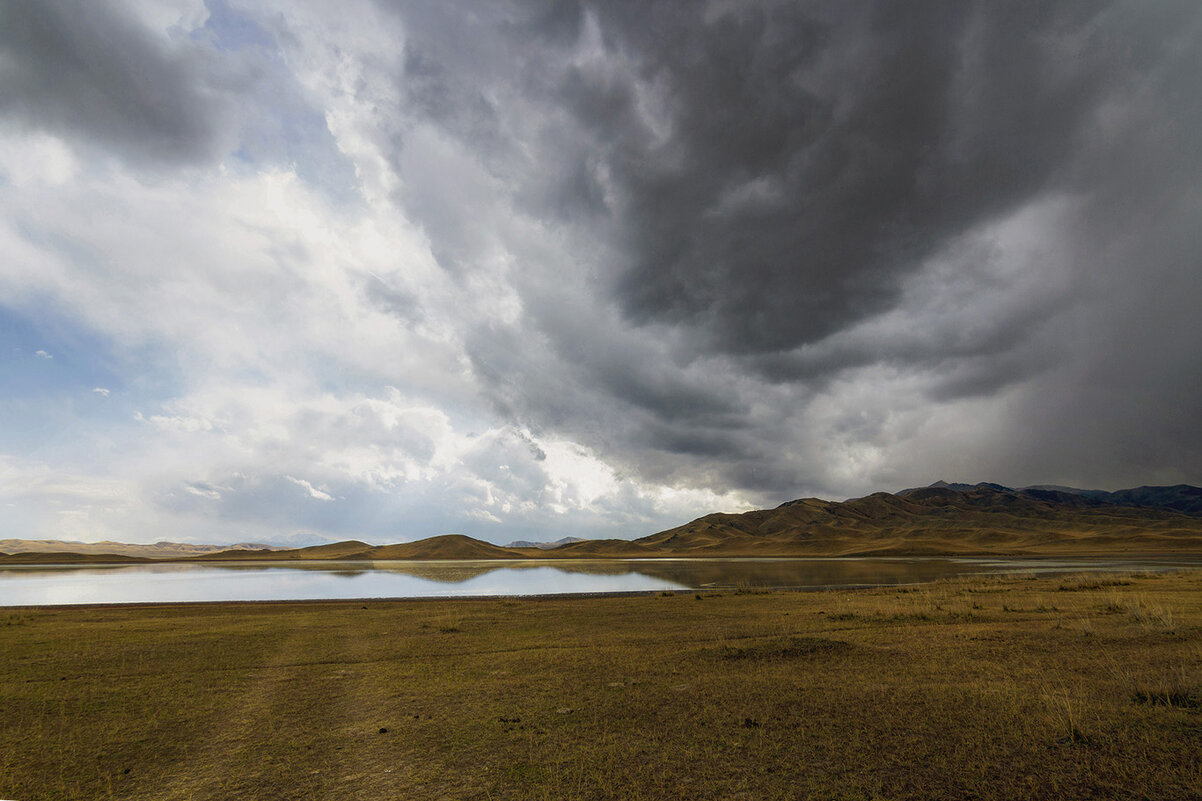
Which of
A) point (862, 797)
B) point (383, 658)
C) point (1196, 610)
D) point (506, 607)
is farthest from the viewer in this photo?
point (506, 607)

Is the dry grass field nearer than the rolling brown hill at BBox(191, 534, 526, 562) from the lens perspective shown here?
Yes

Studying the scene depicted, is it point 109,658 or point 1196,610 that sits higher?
point 109,658

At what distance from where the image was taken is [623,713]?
361 inches

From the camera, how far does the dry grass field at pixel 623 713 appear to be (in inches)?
258

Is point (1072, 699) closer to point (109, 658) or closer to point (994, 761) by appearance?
point (994, 761)

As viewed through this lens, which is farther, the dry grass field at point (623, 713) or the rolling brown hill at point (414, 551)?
the rolling brown hill at point (414, 551)

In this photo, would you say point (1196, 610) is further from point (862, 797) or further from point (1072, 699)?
point (862, 797)

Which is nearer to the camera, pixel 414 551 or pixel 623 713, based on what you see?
pixel 623 713

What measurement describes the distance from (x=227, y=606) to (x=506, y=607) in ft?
51.6

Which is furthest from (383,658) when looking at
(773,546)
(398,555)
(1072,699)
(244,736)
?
(773,546)

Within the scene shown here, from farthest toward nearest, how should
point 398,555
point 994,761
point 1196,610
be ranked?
1. point 398,555
2. point 1196,610
3. point 994,761

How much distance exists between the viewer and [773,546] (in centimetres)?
16038

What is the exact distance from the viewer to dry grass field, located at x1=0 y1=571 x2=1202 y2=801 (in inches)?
258

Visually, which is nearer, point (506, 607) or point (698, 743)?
point (698, 743)
